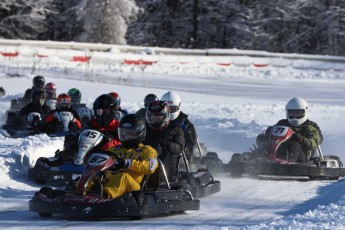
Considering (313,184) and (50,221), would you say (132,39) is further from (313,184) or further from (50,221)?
(50,221)

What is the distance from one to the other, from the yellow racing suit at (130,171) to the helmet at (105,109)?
2.08 metres

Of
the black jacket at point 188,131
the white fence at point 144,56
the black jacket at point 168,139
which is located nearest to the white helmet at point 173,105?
the black jacket at point 188,131

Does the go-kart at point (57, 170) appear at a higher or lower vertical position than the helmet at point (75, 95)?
lower

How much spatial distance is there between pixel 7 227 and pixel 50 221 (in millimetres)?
580

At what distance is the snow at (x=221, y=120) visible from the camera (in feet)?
28.8

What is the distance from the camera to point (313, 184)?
1288 centimetres

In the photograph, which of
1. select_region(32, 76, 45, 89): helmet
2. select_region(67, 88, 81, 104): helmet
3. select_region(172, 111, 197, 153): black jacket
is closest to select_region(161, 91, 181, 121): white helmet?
select_region(172, 111, 197, 153): black jacket

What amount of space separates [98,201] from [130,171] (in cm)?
58

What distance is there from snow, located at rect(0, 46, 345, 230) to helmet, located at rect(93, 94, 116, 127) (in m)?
1.37

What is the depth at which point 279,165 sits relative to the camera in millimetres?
13180

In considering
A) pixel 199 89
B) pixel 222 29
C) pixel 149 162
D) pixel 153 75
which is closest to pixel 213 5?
pixel 222 29

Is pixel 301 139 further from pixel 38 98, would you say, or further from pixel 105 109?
pixel 38 98

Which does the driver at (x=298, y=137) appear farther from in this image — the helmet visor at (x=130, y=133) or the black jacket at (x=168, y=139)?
the helmet visor at (x=130, y=133)

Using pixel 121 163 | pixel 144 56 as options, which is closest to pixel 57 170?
pixel 121 163
